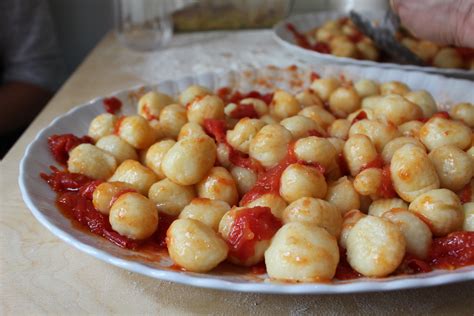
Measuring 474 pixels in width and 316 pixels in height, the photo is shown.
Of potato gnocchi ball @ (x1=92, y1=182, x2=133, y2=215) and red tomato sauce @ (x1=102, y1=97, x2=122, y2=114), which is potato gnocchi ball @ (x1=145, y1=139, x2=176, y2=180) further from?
red tomato sauce @ (x1=102, y1=97, x2=122, y2=114)

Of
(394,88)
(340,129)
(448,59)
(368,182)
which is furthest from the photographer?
(448,59)

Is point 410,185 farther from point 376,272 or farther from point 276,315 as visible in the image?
point 276,315

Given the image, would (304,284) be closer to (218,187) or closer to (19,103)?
(218,187)

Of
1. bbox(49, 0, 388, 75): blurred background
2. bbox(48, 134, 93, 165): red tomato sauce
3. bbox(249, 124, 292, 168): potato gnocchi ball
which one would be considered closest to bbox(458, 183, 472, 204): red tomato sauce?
bbox(249, 124, 292, 168): potato gnocchi ball

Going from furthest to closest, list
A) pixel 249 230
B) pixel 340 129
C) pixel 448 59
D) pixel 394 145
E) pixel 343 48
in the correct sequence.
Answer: pixel 343 48 < pixel 448 59 < pixel 340 129 < pixel 394 145 < pixel 249 230

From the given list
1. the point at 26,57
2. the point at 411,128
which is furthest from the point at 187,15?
the point at 411,128

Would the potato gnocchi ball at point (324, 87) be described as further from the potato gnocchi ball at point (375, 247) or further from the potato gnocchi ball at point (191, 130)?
the potato gnocchi ball at point (375, 247)
